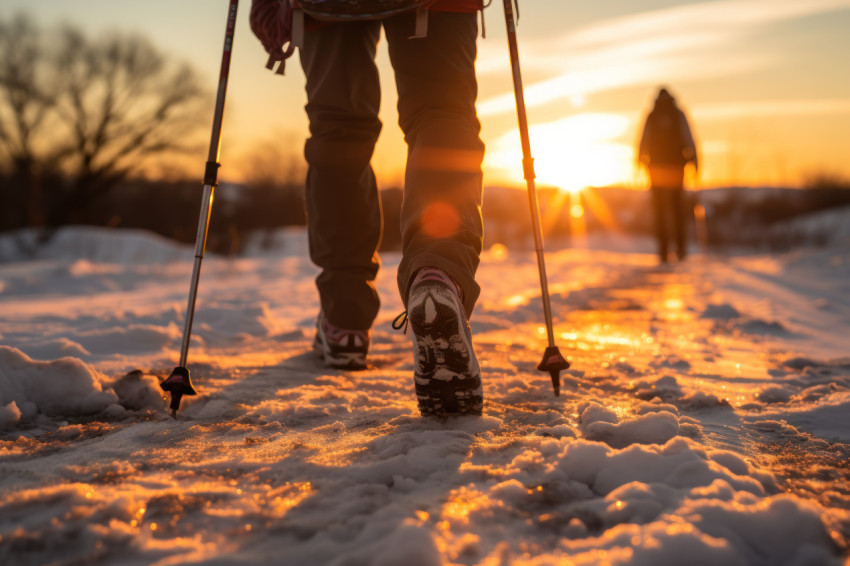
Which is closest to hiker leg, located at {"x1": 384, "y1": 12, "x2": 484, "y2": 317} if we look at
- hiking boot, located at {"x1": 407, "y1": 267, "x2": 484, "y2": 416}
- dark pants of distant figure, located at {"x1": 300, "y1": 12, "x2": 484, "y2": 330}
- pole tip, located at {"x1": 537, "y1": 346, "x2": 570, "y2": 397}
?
dark pants of distant figure, located at {"x1": 300, "y1": 12, "x2": 484, "y2": 330}

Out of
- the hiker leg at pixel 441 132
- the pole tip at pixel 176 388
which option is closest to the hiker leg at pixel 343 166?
the hiker leg at pixel 441 132

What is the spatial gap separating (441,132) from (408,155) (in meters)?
0.14

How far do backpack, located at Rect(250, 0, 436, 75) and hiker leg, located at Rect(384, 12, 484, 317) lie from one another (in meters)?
0.08

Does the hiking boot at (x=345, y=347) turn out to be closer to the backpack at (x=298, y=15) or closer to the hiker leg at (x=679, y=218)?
the backpack at (x=298, y=15)

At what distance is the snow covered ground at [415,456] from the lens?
82 centimetres

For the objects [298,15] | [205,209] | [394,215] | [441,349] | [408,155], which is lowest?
[441,349]

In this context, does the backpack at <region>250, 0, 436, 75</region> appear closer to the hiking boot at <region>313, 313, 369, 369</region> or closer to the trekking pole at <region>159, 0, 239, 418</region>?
the trekking pole at <region>159, 0, 239, 418</region>

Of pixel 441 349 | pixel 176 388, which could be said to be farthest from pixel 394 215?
pixel 441 349

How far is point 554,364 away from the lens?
5.26ft

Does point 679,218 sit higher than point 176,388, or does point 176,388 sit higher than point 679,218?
point 679,218

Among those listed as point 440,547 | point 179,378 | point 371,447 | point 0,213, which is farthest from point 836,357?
point 0,213

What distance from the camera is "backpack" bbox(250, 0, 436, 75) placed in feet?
5.07

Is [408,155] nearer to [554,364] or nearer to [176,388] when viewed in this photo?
[554,364]

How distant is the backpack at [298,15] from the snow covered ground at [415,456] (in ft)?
3.20
